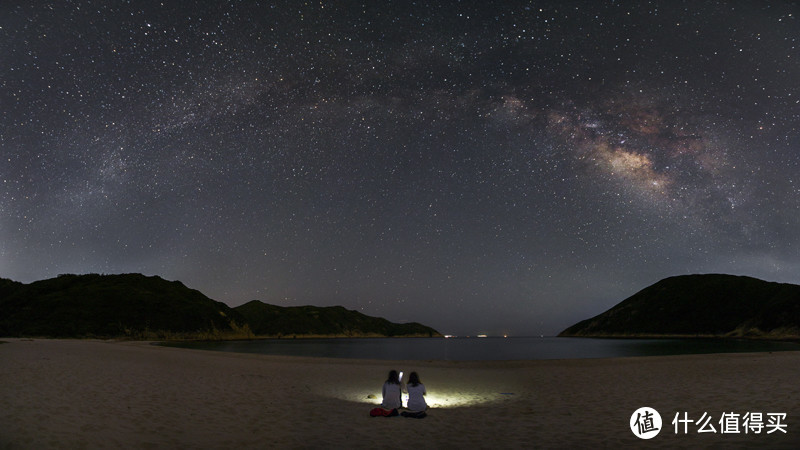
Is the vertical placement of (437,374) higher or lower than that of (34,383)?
lower

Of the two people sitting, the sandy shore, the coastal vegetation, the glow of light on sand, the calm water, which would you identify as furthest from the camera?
the coastal vegetation

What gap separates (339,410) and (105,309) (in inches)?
4671

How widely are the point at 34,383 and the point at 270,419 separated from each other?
9063 millimetres

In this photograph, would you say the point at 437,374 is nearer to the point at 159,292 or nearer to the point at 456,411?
the point at 456,411

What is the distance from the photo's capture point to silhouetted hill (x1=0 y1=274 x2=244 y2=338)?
315 feet

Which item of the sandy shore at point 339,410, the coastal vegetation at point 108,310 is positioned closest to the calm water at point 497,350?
the coastal vegetation at point 108,310

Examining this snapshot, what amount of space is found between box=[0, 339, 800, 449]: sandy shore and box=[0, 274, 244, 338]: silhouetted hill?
310 feet

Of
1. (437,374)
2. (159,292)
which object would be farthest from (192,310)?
(437,374)

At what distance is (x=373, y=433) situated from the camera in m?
10.5

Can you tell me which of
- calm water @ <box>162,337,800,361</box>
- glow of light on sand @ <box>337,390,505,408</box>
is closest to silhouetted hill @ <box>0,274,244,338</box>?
calm water @ <box>162,337,800,361</box>

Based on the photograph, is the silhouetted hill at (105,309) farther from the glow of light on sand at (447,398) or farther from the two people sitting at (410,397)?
the two people sitting at (410,397)

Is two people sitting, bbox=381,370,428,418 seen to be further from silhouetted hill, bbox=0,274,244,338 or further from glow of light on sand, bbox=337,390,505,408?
silhouetted hill, bbox=0,274,244,338

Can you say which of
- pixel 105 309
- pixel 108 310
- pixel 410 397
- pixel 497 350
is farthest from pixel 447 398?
pixel 105 309

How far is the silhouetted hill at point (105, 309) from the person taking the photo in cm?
9600
